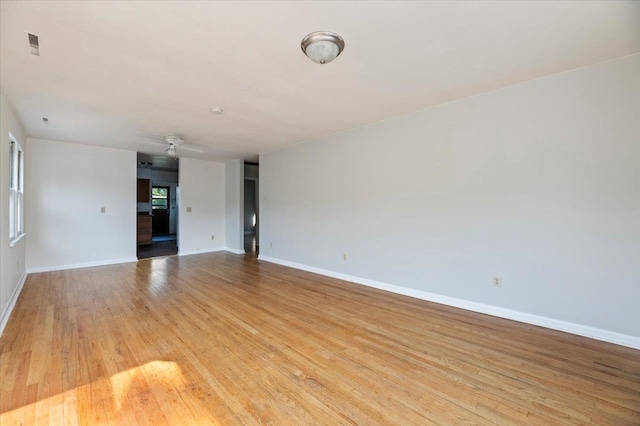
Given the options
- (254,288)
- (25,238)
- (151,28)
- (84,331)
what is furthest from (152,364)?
(25,238)

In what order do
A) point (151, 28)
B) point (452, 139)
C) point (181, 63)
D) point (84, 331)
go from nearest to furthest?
1. point (151, 28)
2. point (181, 63)
3. point (84, 331)
4. point (452, 139)

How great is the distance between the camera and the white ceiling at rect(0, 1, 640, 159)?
181 cm

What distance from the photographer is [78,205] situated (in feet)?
18.1

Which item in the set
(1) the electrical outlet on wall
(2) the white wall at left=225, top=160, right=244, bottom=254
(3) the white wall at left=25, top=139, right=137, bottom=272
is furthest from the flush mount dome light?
(3) the white wall at left=25, top=139, right=137, bottom=272

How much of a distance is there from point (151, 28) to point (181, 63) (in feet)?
1.52

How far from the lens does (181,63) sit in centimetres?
241

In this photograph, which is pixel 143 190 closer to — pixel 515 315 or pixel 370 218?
pixel 370 218

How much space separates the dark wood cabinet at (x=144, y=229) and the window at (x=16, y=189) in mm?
3961

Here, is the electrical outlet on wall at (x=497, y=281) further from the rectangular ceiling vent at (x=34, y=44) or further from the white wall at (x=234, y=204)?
the white wall at (x=234, y=204)

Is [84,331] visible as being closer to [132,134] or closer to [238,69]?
[238,69]

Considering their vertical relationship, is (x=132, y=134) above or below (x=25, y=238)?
above

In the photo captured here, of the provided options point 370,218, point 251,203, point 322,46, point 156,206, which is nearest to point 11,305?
point 322,46

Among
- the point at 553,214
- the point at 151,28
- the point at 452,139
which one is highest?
the point at 151,28

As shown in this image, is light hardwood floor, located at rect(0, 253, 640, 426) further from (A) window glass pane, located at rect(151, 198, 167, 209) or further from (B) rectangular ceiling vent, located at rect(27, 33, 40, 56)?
(A) window glass pane, located at rect(151, 198, 167, 209)
